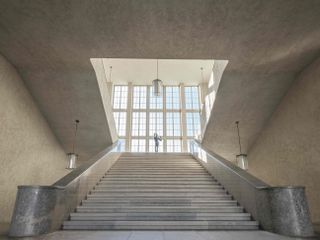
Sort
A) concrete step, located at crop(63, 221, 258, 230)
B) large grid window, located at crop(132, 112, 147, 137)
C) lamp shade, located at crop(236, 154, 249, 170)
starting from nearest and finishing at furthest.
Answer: concrete step, located at crop(63, 221, 258, 230), lamp shade, located at crop(236, 154, 249, 170), large grid window, located at crop(132, 112, 147, 137)

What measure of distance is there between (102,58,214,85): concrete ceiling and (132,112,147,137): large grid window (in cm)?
254

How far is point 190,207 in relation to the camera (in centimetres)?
511

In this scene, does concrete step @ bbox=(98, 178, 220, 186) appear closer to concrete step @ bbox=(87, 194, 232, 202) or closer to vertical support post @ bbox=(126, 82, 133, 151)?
concrete step @ bbox=(87, 194, 232, 202)

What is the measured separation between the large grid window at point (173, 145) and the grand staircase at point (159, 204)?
9463 millimetres

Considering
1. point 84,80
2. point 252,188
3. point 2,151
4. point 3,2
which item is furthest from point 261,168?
point 3,2

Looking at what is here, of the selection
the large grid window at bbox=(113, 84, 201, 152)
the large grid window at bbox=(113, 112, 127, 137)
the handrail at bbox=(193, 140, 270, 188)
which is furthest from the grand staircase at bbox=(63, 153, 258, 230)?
the large grid window at bbox=(113, 112, 127, 137)

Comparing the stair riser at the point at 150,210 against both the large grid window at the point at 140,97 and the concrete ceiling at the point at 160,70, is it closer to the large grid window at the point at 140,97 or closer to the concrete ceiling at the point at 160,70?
the concrete ceiling at the point at 160,70

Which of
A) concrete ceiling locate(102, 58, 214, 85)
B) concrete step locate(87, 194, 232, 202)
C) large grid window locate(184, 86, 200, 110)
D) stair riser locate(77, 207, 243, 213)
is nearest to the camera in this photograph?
stair riser locate(77, 207, 243, 213)

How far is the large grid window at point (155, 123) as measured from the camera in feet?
59.1

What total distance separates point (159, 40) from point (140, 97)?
13.3 m

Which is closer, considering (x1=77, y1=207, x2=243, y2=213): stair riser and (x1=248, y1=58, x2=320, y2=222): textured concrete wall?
(x1=77, y1=207, x2=243, y2=213): stair riser

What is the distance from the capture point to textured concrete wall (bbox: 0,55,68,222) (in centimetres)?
681

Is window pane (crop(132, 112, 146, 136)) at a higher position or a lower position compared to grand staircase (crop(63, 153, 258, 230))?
higher

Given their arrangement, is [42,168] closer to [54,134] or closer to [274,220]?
[54,134]
